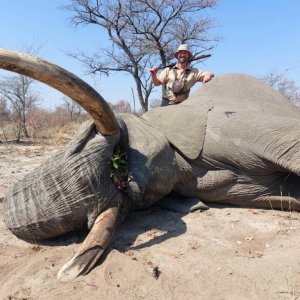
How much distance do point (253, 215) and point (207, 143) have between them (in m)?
0.77

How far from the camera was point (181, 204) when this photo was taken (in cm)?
414

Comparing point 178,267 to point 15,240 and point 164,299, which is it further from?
point 15,240

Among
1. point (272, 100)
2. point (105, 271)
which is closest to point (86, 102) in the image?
point (105, 271)

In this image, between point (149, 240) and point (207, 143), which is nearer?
point (149, 240)

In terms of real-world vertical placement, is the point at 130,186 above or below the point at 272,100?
below

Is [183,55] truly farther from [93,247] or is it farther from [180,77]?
[93,247]

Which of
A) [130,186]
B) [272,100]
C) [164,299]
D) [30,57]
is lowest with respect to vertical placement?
[164,299]

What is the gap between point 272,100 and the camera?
15.1 ft

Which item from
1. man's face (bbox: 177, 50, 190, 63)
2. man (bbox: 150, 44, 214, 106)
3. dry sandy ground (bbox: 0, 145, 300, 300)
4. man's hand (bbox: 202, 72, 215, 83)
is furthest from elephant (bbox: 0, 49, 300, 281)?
man's face (bbox: 177, 50, 190, 63)

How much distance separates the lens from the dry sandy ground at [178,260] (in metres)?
2.75

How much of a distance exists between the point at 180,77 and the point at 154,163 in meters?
2.28

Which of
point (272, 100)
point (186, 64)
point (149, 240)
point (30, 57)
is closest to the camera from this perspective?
point (30, 57)

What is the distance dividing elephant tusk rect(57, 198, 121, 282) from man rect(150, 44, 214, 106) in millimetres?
2576

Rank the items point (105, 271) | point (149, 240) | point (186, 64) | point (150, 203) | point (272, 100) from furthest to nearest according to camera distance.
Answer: point (186, 64) → point (272, 100) → point (150, 203) → point (149, 240) → point (105, 271)
